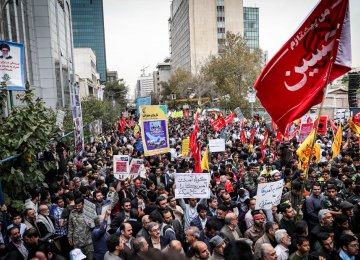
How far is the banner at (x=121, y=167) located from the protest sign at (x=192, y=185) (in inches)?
77.7

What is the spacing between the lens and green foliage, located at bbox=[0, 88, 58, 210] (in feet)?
19.4

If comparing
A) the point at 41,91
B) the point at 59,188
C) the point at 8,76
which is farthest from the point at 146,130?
the point at 41,91

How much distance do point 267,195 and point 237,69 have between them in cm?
2688

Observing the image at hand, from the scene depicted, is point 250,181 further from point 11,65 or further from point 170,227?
point 11,65

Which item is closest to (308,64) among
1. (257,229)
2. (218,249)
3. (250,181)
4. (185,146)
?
(218,249)

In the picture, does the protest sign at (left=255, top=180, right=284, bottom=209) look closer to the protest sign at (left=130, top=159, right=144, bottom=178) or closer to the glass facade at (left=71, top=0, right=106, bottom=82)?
the protest sign at (left=130, top=159, right=144, bottom=178)

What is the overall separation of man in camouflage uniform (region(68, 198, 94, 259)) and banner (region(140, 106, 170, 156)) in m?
3.99

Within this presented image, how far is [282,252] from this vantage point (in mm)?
4402

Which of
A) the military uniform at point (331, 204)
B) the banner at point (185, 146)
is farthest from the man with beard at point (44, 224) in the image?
the banner at point (185, 146)

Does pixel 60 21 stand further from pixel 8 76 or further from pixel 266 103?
pixel 266 103

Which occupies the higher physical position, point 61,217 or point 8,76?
point 8,76

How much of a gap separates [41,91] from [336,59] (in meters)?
25.7

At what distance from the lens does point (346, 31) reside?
377 centimetres

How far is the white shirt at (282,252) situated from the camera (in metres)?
4.36
